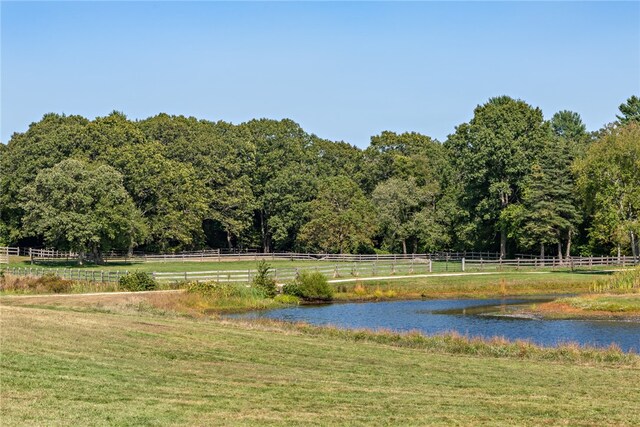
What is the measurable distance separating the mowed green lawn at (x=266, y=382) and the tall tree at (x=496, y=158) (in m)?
64.3

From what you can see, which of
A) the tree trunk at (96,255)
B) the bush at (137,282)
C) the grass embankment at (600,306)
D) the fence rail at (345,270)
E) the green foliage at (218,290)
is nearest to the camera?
the grass embankment at (600,306)

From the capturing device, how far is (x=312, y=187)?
111m

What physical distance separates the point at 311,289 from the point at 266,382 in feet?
113

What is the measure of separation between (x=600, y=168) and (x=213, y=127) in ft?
213

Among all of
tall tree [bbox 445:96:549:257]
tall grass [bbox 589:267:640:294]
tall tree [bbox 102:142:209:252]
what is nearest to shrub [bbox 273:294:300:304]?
tall grass [bbox 589:267:640:294]

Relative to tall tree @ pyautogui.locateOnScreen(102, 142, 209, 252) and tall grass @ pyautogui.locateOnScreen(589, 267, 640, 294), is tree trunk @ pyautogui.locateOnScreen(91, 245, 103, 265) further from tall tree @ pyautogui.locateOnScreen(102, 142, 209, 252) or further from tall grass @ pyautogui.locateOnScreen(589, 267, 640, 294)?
tall grass @ pyautogui.locateOnScreen(589, 267, 640, 294)

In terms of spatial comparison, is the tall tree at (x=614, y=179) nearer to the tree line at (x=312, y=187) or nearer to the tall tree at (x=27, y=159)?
the tree line at (x=312, y=187)

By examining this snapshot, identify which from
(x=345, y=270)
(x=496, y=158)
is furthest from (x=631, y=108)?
(x=345, y=270)

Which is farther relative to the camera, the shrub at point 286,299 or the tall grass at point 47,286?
the shrub at point 286,299

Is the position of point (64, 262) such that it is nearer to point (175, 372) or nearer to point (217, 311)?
point (217, 311)

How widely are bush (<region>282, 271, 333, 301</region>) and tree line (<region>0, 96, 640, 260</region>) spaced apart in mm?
26515

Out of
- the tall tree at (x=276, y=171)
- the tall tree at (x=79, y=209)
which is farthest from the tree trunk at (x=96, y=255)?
the tall tree at (x=276, y=171)

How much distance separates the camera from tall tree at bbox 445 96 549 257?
89.8 meters

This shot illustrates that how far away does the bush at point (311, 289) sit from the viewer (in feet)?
178
